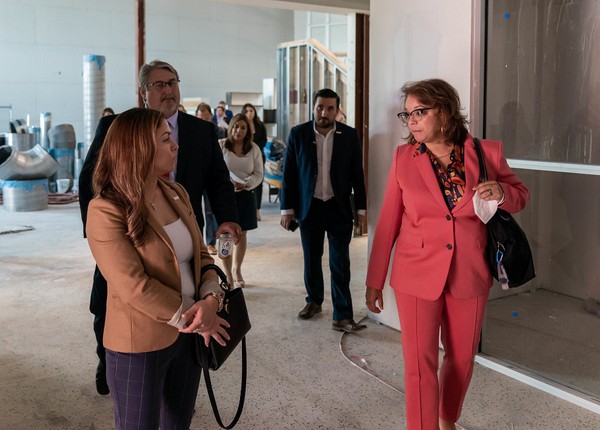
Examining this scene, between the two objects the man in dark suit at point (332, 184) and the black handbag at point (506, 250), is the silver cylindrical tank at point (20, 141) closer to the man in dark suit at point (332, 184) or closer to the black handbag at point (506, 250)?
the man in dark suit at point (332, 184)

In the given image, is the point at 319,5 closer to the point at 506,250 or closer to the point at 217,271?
the point at 506,250

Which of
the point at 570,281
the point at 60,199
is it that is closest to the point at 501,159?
the point at 570,281

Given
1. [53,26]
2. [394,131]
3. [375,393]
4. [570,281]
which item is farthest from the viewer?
[53,26]

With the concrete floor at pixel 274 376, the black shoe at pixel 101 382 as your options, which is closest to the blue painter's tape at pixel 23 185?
the concrete floor at pixel 274 376

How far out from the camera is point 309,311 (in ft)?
14.9

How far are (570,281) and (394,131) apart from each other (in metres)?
1.46

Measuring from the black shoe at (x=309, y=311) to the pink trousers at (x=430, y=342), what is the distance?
2116 mm

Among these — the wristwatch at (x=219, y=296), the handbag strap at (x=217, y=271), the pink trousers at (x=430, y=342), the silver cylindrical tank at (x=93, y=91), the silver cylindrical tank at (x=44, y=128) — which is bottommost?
the pink trousers at (x=430, y=342)

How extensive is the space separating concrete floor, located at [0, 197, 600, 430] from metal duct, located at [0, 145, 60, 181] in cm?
480

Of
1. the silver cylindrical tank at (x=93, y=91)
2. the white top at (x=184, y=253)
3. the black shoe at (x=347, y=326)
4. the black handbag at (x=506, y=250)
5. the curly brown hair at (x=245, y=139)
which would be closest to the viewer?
the white top at (x=184, y=253)

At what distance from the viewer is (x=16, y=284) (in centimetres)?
562

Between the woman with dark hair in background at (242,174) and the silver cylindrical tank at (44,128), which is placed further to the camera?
the silver cylindrical tank at (44,128)

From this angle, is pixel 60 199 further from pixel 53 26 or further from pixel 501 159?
pixel 501 159

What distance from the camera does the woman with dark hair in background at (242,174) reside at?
5.42m
